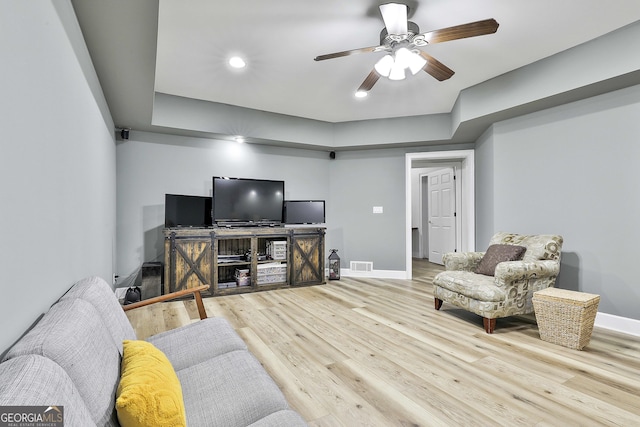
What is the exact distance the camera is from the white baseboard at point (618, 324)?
2855 mm

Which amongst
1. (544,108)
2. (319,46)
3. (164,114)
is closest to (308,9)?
(319,46)

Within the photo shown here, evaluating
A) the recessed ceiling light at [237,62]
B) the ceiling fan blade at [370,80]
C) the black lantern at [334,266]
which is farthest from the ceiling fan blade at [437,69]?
the black lantern at [334,266]

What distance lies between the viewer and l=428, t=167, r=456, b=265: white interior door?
641 cm

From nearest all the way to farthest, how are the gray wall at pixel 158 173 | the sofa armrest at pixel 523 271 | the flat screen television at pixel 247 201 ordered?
the sofa armrest at pixel 523 271
the gray wall at pixel 158 173
the flat screen television at pixel 247 201

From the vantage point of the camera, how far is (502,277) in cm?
286

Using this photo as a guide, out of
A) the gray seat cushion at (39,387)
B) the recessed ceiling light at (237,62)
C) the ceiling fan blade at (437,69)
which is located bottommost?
the gray seat cushion at (39,387)

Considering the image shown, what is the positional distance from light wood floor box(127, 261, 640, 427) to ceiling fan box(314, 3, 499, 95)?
92.8 inches

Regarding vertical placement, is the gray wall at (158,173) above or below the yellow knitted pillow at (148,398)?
above

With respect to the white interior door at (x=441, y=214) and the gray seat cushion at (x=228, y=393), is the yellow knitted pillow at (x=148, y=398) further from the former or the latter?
the white interior door at (x=441, y=214)

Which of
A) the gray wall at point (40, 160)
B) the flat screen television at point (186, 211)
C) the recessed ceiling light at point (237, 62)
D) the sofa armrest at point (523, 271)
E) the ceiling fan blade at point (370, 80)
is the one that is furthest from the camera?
the flat screen television at point (186, 211)

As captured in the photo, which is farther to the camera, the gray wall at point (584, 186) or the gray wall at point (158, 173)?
the gray wall at point (158, 173)

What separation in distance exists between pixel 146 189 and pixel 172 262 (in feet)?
3.90

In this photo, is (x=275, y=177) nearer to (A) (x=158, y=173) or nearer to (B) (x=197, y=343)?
(A) (x=158, y=173)

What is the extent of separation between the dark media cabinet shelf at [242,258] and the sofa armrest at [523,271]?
2.70 meters
